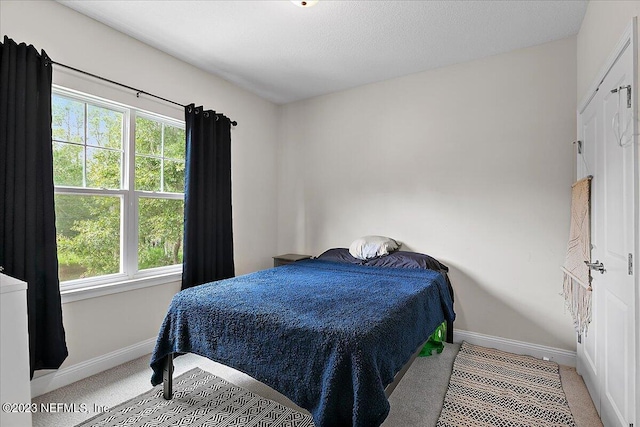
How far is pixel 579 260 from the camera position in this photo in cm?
226

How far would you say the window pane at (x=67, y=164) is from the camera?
2.29 meters

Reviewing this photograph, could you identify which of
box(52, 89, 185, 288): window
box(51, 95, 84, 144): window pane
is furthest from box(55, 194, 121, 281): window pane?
box(51, 95, 84, 144): window pane

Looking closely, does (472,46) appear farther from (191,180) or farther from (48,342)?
(48,342)

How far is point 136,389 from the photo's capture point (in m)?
2.20

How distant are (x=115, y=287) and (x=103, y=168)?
969 mm

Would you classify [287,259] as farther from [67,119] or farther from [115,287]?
[67,119]

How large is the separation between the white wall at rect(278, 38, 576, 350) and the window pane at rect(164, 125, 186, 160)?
5.35 ft

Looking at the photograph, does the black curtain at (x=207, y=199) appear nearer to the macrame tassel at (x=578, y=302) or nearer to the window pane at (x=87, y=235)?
the window pane at (x=87, y=235)

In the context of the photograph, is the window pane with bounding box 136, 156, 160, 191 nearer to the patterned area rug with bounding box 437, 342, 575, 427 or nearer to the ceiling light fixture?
the ceiling light fixture

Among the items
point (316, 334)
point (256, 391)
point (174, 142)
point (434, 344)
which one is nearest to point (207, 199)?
point (174, 142)

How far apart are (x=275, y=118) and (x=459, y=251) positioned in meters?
2.84

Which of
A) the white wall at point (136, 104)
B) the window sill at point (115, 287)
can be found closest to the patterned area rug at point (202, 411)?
the white wall at point (136, 104)

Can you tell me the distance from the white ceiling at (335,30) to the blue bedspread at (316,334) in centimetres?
201

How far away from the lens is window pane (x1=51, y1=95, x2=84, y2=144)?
2305mm
